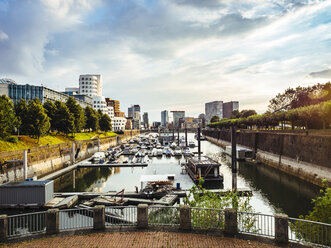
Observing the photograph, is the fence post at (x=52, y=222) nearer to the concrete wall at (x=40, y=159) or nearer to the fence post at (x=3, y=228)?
the fence post at (x=3, y=228)

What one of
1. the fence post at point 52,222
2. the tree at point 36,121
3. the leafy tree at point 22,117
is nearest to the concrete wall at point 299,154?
the fence post at point 52,222

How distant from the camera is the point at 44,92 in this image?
92625mm

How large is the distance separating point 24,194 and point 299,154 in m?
45.4

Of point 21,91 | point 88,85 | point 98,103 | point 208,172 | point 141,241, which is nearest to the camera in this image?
point 141,241

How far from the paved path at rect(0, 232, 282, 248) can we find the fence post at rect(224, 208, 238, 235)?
517mm

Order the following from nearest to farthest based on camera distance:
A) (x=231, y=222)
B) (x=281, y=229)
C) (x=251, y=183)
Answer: (x=281, y=229), (x=231, y=222), (x=251, y=183)

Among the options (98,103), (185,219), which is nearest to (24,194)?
(185,219)

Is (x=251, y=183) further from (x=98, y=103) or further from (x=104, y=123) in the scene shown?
(x=98, y=103)

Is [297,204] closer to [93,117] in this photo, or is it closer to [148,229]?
[148,229]

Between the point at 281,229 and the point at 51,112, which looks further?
the point at 51,112

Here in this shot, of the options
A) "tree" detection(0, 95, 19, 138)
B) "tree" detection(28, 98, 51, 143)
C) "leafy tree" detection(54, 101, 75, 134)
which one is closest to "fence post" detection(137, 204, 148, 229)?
"tree" detection(0, 95, 19, 138)

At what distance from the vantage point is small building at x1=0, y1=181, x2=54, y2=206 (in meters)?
26.5

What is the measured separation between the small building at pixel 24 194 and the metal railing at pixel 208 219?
70.5ft

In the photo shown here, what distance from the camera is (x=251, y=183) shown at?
37969 mm
